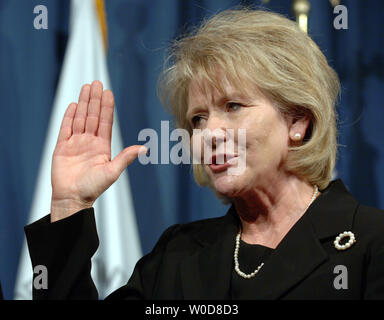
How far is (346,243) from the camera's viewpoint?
3.32ft

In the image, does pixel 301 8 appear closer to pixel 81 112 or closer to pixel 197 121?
pixel 197 121

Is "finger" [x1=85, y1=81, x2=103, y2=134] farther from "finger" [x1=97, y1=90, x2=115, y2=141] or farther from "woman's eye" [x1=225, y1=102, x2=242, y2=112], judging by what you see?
"woman's eye" [x1=225, y1=102, x2=242, y2=112]

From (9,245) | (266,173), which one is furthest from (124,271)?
(266,173)

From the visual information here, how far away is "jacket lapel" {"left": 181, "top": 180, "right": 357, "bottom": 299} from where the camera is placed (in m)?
1.01

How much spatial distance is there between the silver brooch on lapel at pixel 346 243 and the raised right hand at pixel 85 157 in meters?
0.47

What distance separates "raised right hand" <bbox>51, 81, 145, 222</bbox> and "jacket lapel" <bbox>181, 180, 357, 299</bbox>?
0.89 feet

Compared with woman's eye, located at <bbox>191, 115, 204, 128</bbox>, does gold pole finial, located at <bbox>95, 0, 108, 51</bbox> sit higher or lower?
higher

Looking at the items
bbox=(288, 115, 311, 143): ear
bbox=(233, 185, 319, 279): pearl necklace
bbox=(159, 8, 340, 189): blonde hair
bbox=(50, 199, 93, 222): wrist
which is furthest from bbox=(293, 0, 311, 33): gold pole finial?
bbox=(50, 199, 93, 222): wrist

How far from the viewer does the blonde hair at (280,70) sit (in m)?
1.12

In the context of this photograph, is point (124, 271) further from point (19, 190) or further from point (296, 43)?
point (296, 43)

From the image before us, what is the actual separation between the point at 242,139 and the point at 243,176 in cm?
8

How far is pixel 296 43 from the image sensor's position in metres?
1.16

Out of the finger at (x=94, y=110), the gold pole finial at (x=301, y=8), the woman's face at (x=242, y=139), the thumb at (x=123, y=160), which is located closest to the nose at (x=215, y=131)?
the woman's face at (x=242, y=139)
